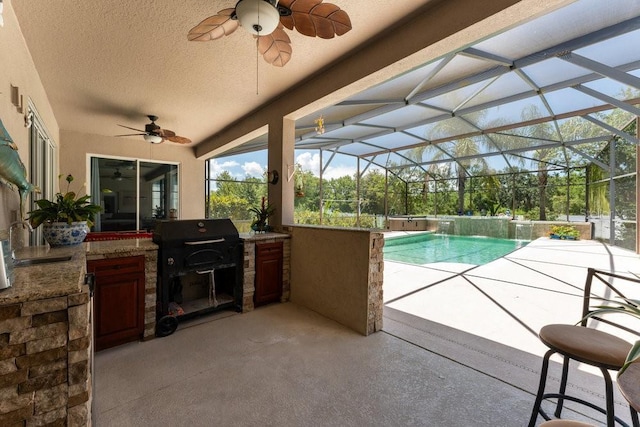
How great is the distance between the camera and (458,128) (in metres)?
8.00

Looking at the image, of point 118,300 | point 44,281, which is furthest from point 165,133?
point 44,281

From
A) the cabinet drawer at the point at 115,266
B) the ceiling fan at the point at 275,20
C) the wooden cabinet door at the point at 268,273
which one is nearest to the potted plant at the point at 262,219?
the wooden cabinet door at the point at 268,273

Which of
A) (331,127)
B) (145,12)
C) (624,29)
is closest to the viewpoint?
(145,12)

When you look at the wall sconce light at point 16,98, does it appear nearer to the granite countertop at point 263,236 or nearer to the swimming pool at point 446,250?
the granite countertop at point 263,236

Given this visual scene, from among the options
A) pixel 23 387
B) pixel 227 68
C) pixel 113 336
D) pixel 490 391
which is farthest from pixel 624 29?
pixel 113 336

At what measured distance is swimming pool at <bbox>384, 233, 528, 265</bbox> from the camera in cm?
662

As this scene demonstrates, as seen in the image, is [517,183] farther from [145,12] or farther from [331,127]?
[145,12]

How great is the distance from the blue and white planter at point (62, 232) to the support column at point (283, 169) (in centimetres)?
217

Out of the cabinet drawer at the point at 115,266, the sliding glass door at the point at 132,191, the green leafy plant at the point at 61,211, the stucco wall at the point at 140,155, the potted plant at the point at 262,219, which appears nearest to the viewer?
the green leafy plant at the point at 61,211

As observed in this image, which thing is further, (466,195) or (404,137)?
(466,195)

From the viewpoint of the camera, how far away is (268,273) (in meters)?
3.44

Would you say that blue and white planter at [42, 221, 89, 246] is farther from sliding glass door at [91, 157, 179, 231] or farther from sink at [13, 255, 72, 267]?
sliding glass door at [91, 157, 179, 231]

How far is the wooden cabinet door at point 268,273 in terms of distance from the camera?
11.0 feet

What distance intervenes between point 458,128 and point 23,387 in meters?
9.34
